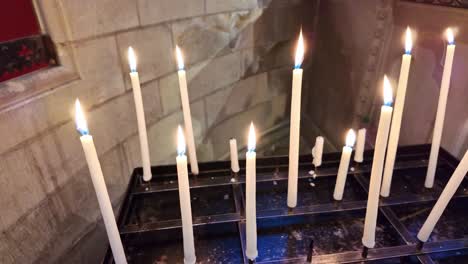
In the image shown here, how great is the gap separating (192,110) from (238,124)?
54cm

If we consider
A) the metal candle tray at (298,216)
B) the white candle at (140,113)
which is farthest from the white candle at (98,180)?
Answer: the white candle at (140,113)

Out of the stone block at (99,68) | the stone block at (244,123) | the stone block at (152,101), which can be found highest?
the stone block at (99,68)

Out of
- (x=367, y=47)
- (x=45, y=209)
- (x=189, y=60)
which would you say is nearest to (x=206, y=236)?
(x=45, y=209)

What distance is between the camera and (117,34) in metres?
1.21

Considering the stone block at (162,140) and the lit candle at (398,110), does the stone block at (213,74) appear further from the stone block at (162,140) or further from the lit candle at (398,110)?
the lit candle at (398,110)

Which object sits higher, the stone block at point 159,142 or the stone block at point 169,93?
the stone block at point 169,93

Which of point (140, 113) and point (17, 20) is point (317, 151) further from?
point (17, 20)

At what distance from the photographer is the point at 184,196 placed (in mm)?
685

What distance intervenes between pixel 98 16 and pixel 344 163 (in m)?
1.04

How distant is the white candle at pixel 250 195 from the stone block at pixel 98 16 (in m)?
0.77

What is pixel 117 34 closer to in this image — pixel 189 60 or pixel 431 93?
pixel 189 60

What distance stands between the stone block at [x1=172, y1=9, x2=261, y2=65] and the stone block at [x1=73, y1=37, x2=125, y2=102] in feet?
1.26

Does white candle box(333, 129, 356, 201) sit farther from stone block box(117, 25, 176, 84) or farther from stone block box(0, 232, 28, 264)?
stone block box(0, 232, 28, 264)

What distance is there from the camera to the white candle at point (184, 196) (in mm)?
653
